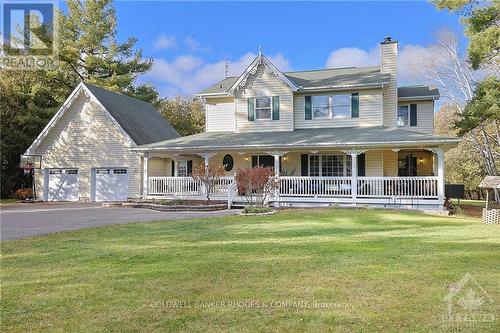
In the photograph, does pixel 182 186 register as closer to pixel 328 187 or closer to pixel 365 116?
pixel 328 187

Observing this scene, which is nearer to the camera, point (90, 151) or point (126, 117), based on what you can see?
point (90, 151)

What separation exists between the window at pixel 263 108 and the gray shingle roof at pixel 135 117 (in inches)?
287

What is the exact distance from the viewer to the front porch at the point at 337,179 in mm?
16453

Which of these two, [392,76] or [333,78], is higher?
[333,78]

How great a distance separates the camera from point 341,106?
2025 centimetres

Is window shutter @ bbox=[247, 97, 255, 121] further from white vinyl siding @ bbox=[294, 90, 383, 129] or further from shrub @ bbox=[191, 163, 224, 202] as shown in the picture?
shrub @ bbox=[191, 163, 224, 202]

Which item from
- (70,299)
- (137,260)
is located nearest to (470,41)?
(137,260)

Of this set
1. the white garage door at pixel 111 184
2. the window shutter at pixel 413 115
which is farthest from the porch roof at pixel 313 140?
the white garage door at pixel 111 184

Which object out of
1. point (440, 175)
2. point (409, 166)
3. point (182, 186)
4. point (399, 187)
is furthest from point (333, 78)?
point (182, 186)

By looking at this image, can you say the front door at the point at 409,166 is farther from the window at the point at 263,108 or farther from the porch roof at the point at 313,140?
the window at the point at 263,108

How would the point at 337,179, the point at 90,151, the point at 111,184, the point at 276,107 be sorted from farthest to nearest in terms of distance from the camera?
the point at 90,151 < the point at 111,184 < the point at 276,107 < the point at 337,179

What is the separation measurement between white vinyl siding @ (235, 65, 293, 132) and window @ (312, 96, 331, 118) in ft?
4.10

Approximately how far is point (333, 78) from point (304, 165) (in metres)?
5.36

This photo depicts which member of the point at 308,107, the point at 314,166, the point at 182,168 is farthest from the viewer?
the point at 182,168
